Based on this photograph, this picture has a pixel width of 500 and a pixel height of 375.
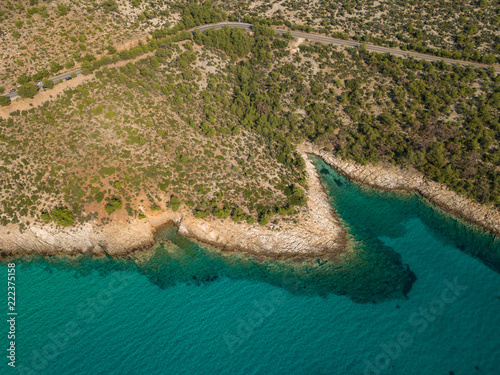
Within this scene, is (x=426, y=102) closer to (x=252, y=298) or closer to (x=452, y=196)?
(x=452, y=196)

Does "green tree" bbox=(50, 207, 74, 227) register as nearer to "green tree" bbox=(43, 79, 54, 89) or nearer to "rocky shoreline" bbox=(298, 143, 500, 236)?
"green tree" bbox=(43, 79, 54, 89)

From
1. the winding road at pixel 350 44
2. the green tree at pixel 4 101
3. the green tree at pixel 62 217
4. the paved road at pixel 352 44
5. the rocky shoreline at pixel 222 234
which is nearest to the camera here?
the green tree at pixel 62 217

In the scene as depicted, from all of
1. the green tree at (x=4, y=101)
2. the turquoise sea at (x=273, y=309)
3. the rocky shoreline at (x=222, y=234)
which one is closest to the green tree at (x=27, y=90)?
the green tree at (x=4, y=101)

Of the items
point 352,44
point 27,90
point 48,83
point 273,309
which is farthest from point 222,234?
point 352,44

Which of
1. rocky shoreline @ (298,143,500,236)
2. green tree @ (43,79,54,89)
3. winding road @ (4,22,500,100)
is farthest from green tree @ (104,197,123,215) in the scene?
winding road @ (4,22,500,100)

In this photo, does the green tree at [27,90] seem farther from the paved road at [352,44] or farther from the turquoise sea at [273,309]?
the paved road at [352,44]

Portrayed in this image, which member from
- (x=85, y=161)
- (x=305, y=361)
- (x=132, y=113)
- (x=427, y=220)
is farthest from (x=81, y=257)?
(x=427, y=220)
